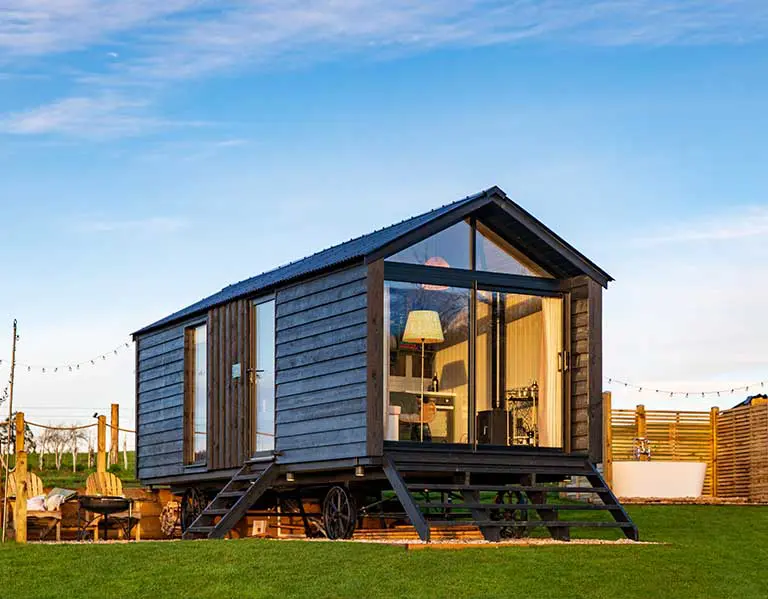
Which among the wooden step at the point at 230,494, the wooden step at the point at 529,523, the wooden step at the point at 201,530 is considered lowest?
the wooden step at the point at 201,530

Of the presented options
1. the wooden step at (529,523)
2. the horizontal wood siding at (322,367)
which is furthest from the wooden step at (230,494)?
the wooden step at (529,523)

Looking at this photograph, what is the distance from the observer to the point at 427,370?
50.4ft

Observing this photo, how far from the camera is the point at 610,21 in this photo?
58.4 feet

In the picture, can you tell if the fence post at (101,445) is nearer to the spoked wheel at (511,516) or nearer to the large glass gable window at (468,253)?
the spoked wheel at (511,516)

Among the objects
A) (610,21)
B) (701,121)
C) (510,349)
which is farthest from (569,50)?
(510,349)

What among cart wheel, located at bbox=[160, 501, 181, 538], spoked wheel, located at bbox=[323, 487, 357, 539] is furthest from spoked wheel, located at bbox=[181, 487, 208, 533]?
spoked wheel, located at bbox=[323, 487, 357, 539]

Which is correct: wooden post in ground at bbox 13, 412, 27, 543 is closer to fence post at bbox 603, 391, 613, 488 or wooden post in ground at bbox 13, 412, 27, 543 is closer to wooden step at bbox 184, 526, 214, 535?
wooden step at bbox 184, 526, 214, 535

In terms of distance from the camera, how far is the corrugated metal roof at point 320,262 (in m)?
15.2

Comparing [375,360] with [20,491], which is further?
[20,491]

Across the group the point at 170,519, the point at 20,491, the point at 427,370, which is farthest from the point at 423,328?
the point at 170,519

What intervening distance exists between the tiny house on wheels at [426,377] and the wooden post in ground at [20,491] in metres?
2.15

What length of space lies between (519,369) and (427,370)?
141 cm

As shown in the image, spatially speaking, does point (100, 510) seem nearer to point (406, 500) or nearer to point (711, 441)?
point (406, 500)

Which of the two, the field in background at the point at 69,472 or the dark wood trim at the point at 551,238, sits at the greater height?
the dark wood trim at the point at 551,238
